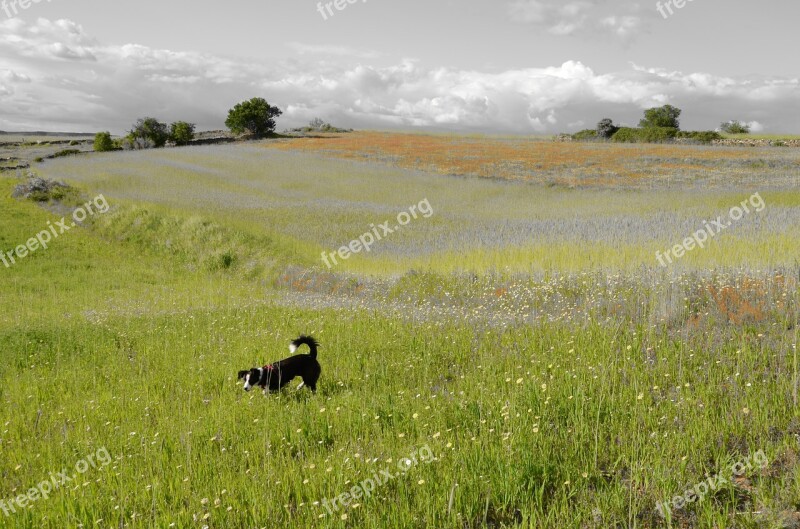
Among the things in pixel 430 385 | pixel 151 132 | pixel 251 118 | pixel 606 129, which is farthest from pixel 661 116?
pixel 430 385

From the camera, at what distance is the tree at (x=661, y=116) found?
120m

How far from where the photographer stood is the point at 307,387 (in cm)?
731

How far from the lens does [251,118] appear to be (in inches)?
3912

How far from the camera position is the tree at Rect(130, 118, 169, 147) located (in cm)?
8352

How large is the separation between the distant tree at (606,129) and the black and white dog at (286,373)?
8585 cm

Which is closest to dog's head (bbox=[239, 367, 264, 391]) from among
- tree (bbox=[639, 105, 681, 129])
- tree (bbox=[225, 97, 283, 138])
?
tree (bbox=[225, 97, 283, 138])

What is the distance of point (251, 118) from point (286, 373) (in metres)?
99.9

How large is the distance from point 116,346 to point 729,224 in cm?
1961

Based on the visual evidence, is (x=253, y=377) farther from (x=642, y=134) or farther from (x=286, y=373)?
(x=642, y=134)

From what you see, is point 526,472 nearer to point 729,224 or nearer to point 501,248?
point 501,248

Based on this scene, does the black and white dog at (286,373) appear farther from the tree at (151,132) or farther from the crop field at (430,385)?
the tree at (151,132)

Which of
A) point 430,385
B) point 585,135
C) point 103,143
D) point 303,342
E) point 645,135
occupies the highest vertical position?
point 585,135

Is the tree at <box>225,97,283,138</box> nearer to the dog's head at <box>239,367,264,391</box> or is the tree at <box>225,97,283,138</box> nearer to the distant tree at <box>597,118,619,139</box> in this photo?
the distant tree at <box>597,118,619,139</box>

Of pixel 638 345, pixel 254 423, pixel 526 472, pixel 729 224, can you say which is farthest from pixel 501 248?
pixel 526 472
